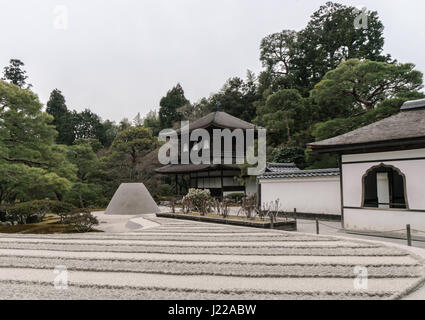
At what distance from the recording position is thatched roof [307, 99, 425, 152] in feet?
22.3

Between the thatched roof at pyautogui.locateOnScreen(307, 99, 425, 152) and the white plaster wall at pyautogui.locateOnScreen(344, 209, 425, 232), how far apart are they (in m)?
1.64

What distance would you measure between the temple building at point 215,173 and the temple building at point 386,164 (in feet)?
31.4

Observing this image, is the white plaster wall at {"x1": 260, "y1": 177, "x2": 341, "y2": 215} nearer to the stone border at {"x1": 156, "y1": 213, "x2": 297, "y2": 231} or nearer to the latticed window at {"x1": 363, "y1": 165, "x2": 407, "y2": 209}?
the latticed window at {"x1": 363, "y1": 165, "x2": 407, "y2": 209}

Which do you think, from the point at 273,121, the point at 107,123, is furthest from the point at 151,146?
the point at 107,123

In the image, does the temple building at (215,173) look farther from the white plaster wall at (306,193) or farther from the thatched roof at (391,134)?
the thatched roof at (391,134)

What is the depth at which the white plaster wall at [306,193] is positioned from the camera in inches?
404

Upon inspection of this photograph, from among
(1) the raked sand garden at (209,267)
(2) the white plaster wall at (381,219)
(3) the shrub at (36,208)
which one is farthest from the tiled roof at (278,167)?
(3) the shrub at (36,208)

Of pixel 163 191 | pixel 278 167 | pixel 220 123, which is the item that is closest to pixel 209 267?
pixel 278 167

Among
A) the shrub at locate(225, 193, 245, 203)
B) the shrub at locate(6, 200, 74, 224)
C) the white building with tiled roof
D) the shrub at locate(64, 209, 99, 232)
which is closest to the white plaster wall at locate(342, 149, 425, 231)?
the white building with tiled roof

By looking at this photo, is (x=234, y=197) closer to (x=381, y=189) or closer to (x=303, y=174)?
(x=303, y=174)

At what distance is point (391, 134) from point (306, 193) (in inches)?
173

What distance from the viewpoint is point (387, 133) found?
7.37 m
